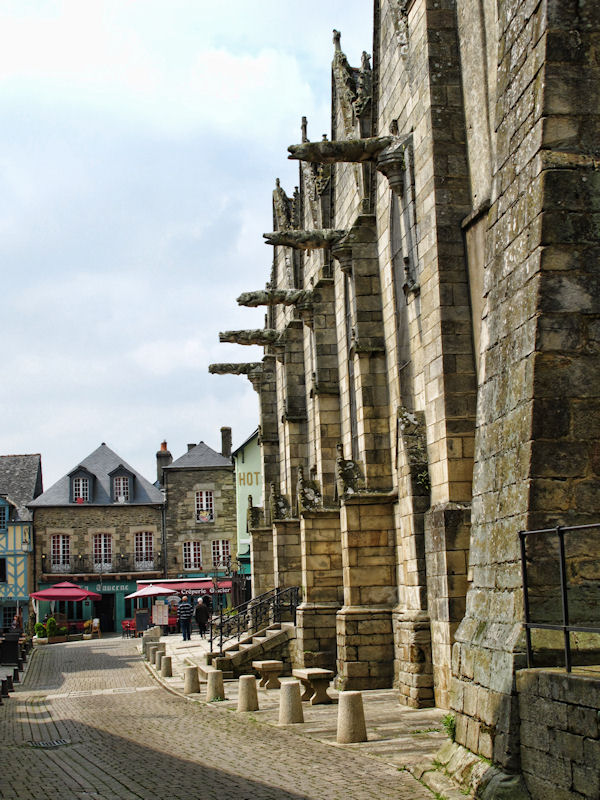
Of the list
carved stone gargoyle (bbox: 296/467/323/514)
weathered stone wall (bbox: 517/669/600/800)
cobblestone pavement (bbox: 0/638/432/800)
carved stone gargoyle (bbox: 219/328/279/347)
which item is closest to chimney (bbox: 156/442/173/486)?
carved stone gargoyle (bbox: 219/328/279/347)

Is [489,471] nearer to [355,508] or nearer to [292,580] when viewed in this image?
[355,508]

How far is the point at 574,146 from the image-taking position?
6492mm

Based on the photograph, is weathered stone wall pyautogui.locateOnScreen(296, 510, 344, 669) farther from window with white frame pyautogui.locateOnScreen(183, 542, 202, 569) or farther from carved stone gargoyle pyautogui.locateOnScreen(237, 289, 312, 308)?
window with white frame pyautogui.locateOnScreen(183, 542, 202, 569)

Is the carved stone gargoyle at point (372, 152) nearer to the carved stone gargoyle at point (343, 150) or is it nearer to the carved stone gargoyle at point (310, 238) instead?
the carved stone gargoyle at point (343, 150)

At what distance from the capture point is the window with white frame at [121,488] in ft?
146

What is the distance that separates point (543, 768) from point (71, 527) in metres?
39.6

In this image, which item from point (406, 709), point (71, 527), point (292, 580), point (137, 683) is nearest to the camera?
point (406, 709)

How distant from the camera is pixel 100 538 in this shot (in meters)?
43.6

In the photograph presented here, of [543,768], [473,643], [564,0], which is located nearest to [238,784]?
[473,643]

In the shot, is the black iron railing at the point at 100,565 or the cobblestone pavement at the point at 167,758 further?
the black iron railing at the point at 100,565

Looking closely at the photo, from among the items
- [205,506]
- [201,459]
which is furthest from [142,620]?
[201,459]

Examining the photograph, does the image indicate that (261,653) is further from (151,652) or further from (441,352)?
(441,352)

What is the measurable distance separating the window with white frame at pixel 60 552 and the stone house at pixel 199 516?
4410mm

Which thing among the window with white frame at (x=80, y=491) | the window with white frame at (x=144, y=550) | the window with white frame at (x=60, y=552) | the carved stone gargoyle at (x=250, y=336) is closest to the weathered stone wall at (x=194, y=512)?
the window with white frame at (x=144, y=550)
